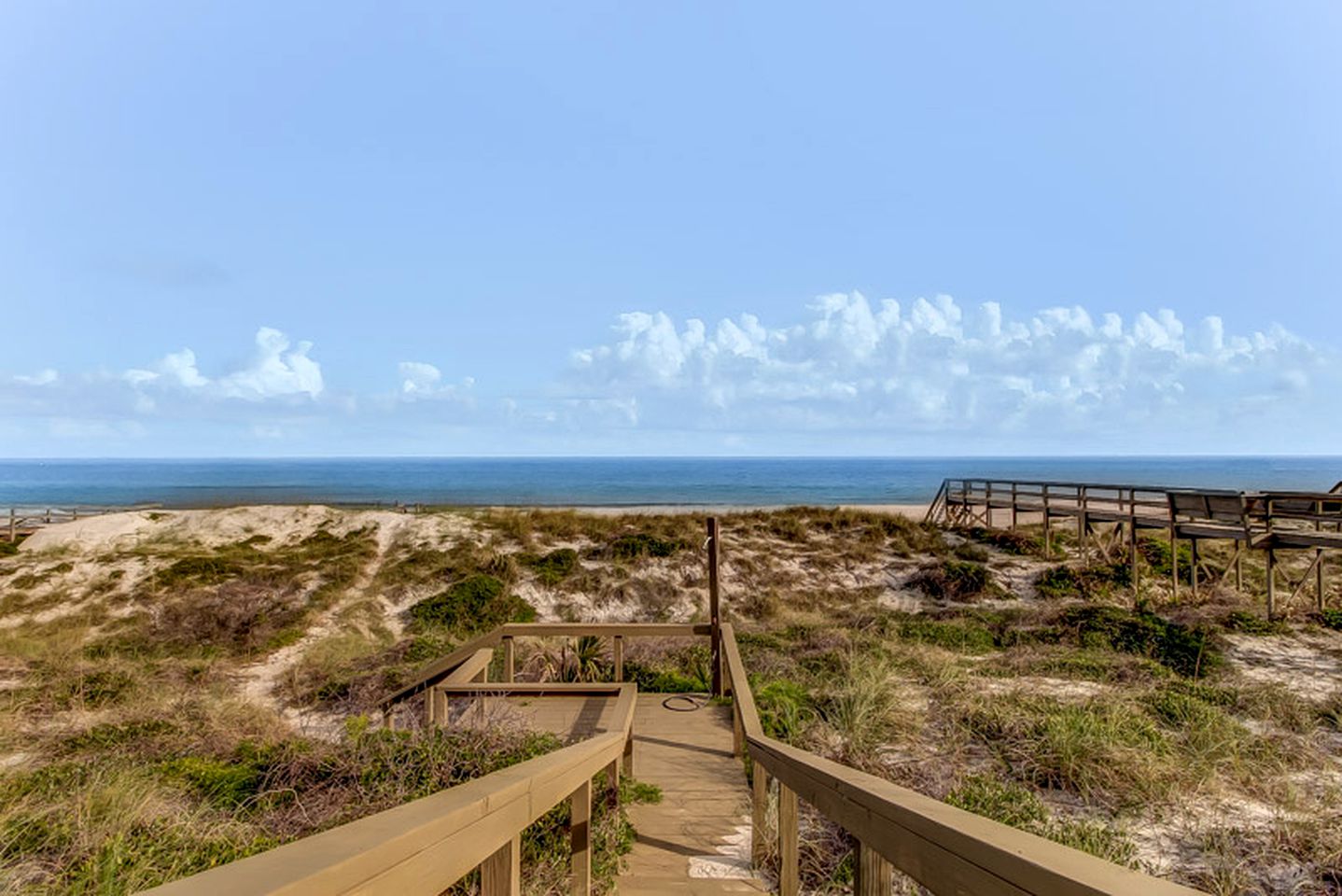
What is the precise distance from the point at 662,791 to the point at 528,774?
424 cm

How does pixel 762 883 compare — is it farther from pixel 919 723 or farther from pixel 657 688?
pixel 657 688

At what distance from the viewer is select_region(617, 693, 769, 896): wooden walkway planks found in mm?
4438

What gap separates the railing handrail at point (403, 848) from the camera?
1098 millimetres

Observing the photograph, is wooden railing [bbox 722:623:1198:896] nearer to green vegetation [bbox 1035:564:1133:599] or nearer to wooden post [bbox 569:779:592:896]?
wooden post [bbox 569:779:592:896]

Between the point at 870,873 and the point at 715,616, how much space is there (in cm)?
801

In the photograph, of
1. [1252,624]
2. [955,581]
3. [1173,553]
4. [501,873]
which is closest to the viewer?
[501,873]

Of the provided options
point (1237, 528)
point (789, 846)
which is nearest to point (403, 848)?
point (789, 846)

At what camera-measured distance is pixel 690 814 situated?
18.4 feet

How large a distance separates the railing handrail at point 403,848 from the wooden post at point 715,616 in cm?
732

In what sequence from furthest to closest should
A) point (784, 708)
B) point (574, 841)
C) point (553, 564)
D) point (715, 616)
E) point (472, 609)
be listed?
1. point (553, 564)
2. point (472, 609)
3. point (715, 616)
4. point (784, 708)
5. point (574, 841)

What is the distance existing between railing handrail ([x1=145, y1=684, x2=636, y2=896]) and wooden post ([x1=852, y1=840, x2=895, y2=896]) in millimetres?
961

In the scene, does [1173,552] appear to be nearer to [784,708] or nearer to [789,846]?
[784,708]

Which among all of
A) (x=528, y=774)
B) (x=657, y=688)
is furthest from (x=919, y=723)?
(x=528, y=774)

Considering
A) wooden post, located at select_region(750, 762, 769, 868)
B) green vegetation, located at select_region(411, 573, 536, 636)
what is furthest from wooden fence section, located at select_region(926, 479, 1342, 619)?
wooden post, located at select_region(750, 762, 769, 868)
